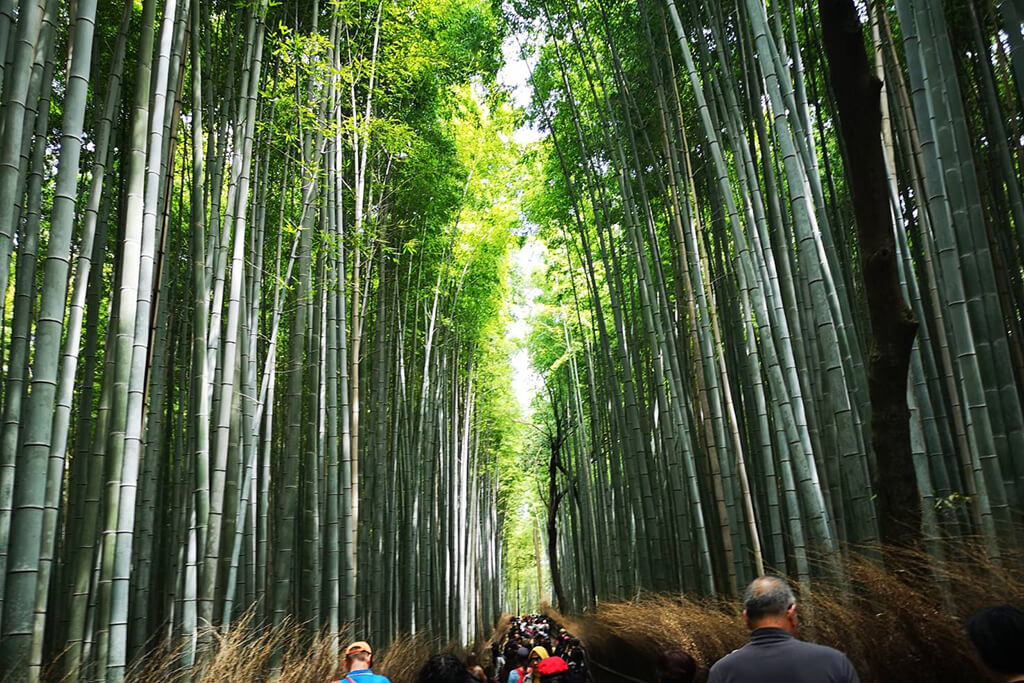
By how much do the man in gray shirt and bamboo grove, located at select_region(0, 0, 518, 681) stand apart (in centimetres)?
201

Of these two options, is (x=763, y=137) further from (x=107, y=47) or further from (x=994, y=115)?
(x=107, y=47)

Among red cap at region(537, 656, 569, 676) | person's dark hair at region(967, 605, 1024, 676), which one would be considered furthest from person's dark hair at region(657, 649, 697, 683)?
red cap at region(537, 656, 569, 676)

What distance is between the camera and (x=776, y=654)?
139 centimetres

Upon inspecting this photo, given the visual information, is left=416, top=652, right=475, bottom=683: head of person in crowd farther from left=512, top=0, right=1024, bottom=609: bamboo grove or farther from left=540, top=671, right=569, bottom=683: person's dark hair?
left=540, top=671, right=569, bottom=683: person's dark hair

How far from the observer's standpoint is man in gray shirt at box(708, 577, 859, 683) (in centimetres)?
134

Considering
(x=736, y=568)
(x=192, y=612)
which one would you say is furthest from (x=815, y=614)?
(x=192, y=612)

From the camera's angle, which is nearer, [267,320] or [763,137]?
[763,137]

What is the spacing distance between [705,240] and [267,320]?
4.44 meters

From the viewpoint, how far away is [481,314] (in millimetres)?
10766

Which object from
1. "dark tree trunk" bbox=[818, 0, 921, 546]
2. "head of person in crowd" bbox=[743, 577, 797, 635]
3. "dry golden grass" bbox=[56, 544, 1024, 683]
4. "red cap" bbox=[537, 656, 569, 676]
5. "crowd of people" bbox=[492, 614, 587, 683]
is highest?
"dark tree trunk" bbox=[818, 0, 921, 546]

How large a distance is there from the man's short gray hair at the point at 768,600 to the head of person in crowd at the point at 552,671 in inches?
112

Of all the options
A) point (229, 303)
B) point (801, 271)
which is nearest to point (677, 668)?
point (801, 271)

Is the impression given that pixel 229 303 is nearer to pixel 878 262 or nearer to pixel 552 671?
pixel 552 671

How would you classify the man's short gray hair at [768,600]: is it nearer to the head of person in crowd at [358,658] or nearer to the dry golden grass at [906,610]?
the dry golden grass at [906,610]
